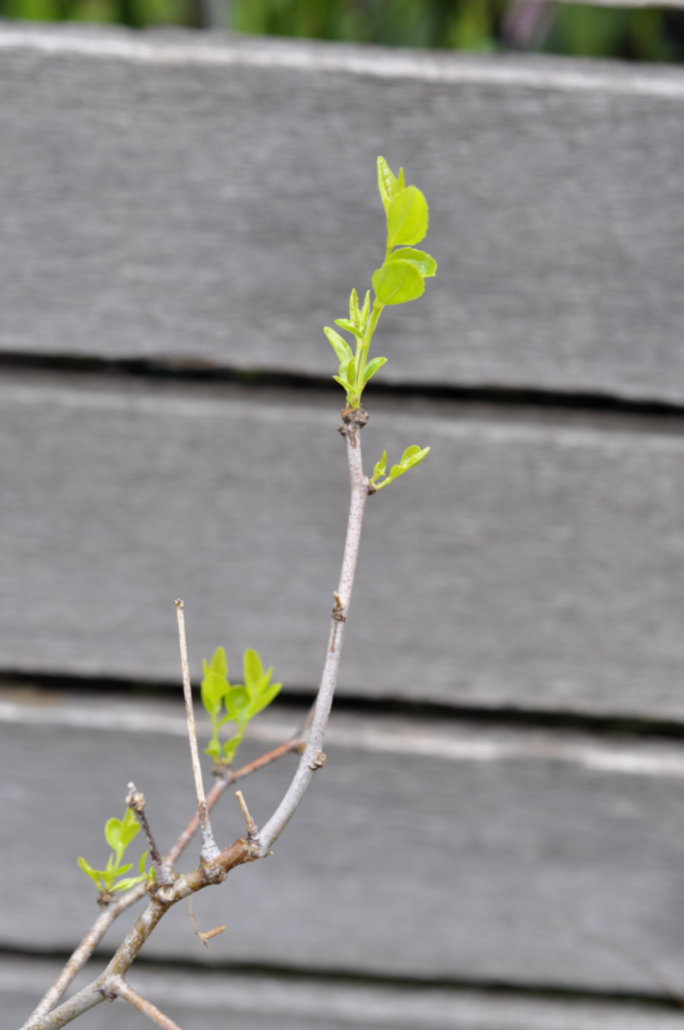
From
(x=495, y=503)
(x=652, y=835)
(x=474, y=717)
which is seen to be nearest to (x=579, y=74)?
(x=495, y=503)

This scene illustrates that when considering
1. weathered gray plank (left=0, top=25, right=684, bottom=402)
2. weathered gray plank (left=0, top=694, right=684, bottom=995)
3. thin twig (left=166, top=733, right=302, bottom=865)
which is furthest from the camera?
weathered gray plank (left=0, top=694, right=684, bottom=995)

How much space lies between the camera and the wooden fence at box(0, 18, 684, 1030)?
0.49 metres

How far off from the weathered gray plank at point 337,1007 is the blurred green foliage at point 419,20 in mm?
770

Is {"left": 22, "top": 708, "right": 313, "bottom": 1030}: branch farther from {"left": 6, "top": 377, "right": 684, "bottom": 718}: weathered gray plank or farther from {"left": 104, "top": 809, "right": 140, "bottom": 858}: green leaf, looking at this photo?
{"left": 6, "top": 377, "right": 684, "bottom": 718}: weathered gray plank

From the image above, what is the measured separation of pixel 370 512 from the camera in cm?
55

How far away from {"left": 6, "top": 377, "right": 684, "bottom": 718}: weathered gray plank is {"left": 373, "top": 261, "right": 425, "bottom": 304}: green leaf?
350 mm

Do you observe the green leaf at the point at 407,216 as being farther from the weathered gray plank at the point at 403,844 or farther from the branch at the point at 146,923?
the weathered gray plank at the point at 403,844

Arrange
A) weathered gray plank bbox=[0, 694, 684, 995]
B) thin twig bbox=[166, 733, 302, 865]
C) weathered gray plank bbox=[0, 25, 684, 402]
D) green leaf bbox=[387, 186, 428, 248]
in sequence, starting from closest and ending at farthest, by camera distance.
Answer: green leaf bbox=[387, 186, 428, 248], thin twig bbox=[166, 733, 302, 865], weathered gray plank bbox=[0, 25, 684, 402], weathered gray plank bbox=[0, 694, 684, 995]

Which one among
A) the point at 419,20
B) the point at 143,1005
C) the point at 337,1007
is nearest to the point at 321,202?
the point at 419,20

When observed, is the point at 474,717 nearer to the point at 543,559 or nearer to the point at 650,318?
the point at 543,559

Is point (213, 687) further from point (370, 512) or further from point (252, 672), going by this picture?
point (370, 512)

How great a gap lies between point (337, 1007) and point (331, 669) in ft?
2.16

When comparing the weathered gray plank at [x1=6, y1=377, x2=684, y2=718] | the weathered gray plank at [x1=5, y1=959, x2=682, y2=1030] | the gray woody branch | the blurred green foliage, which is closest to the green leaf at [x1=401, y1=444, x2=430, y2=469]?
the gray woody branch

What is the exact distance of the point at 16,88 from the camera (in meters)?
0.48
